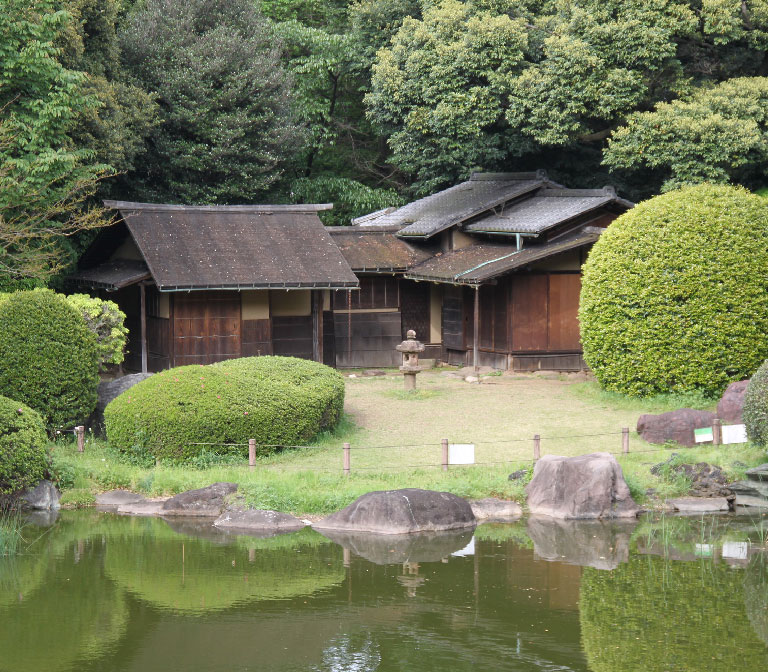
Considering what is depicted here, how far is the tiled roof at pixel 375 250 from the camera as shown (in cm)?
2633

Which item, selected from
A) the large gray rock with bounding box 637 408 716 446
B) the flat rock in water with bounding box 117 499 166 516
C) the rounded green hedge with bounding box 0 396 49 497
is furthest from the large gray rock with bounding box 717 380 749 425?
the rounded green hedge with bounding box 0 396 49 497

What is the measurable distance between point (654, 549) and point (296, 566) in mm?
4660

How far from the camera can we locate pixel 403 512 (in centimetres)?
1431

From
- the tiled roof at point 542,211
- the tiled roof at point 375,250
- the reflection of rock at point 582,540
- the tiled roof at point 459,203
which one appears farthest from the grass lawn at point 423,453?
the tiled roof at point 459,203

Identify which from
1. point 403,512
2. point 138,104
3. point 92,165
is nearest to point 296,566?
point 403,512

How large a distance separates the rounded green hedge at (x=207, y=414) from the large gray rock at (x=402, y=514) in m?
2.79

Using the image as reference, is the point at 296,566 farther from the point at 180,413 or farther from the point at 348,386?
the point at 348,386

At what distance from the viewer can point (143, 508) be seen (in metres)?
15.4

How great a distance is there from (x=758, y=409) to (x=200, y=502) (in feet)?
28.1

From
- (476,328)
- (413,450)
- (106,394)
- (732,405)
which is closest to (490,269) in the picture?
(476,328)

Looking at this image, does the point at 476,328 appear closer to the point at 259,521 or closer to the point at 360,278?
the point at 360,278

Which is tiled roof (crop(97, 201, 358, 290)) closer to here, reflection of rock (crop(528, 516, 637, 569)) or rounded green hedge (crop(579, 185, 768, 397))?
rounded green hedge (crop(579, 185, 768, 397))

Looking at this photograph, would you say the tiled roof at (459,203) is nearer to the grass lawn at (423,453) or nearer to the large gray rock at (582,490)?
the grass lawn at (423,453)

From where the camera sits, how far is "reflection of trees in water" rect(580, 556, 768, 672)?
1026cm
